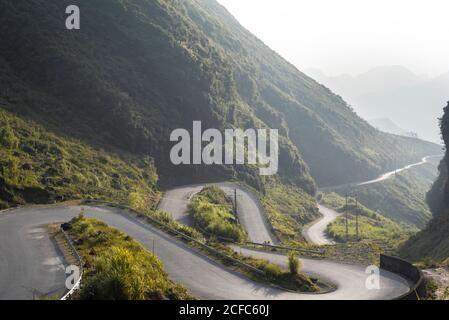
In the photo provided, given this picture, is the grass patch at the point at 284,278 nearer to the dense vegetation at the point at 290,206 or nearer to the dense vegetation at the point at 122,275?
the dense vegetation at the point at 122,275

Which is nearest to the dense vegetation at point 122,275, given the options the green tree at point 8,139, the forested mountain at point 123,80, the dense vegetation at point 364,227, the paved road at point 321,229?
the green tree at point 8,139

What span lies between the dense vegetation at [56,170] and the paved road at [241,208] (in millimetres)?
3461

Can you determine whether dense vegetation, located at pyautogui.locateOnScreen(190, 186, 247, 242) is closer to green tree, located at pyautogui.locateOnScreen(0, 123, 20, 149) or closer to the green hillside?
green tree, located at pyautogui.locateOnScreen(0, 123, 20, 149)

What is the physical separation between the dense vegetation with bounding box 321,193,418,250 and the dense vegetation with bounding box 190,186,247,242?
22182mm

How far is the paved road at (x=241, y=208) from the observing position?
5564 cm

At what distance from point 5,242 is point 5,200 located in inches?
587

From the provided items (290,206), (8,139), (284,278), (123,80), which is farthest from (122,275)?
(290,206)

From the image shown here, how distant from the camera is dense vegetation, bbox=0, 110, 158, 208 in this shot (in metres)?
44.2

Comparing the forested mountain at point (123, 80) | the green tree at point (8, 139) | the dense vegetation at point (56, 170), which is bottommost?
the dense vegetation at point (56, 170)

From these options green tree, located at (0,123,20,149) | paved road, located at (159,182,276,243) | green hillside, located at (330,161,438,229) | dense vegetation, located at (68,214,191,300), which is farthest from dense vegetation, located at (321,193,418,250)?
green tree, located at (0,123,20,149)

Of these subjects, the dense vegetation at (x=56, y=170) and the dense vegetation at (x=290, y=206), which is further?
the dense vegetation at (x=290, y=206)

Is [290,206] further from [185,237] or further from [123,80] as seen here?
[185,237]

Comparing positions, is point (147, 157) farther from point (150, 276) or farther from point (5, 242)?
point (150, 276)

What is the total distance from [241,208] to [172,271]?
4464 centimetres
